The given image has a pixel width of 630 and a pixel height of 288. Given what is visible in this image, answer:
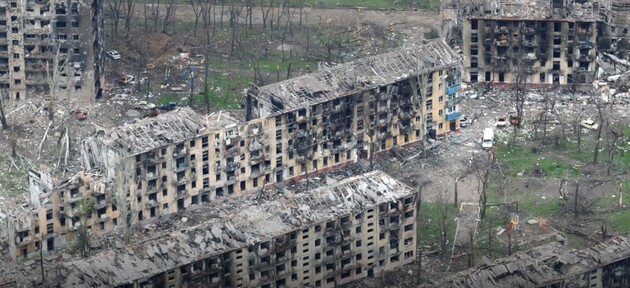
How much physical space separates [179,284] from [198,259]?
2.48 m

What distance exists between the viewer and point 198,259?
200 m

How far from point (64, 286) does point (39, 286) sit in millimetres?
4089

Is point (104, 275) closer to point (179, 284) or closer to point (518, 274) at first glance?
point (179, 284)

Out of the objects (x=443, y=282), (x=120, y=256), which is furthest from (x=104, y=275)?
(x=443, y=282)

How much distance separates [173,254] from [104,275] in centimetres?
613

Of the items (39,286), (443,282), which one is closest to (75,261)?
(39,286)

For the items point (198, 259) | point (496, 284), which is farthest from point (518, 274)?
point (198, 259)

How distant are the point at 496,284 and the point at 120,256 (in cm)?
2960

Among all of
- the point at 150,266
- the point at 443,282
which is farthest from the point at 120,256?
the point at 443,282

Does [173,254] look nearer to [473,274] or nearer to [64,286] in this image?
[64,286]

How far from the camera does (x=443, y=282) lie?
198000 millimetres

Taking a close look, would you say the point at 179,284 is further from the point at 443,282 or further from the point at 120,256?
the point at 443,282

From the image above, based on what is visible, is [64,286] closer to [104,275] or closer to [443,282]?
[104,275]

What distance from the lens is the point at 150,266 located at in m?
199
